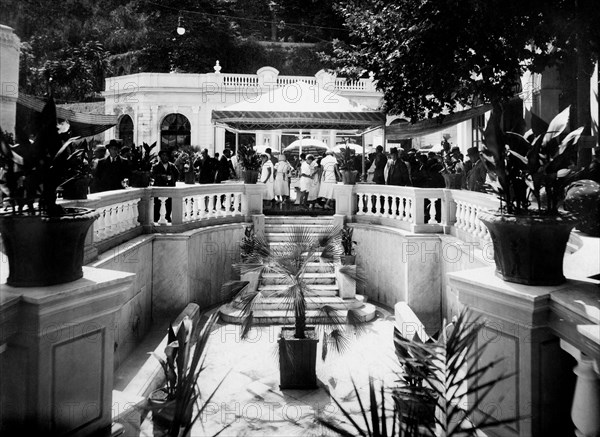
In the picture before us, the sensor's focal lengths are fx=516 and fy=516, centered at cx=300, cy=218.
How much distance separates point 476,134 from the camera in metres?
17.2

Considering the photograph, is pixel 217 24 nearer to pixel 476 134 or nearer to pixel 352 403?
pixel 476 134

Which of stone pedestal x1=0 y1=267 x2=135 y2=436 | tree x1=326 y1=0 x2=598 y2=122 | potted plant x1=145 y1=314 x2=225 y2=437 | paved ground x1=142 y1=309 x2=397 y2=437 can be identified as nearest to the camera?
A: potted plant x1=145 y1=314 x2=225 y2=437

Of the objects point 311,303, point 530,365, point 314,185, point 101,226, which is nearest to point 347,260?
point 311,303

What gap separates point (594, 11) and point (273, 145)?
2592cm

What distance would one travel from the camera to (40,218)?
316 centimetres

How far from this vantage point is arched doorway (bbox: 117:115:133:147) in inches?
1330

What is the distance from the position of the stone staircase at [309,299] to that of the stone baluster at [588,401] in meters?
6.10

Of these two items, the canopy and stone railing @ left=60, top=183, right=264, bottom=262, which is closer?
stone railing @ left=60, top=183, right=264, bottom=262

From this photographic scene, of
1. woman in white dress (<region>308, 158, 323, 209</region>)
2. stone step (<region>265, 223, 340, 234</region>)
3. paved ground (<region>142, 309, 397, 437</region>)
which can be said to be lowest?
paved ground (<region>142, 309, 397, 437</region>)

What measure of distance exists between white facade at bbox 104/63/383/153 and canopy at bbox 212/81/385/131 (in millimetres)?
17032

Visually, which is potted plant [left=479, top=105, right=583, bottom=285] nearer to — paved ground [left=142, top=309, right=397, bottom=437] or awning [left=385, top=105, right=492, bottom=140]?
paved ground [left=142, top=309, right=397, bottom=437]

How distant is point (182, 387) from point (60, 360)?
917mm

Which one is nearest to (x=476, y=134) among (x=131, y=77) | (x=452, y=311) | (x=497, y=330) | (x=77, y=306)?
(x=452, y=311)

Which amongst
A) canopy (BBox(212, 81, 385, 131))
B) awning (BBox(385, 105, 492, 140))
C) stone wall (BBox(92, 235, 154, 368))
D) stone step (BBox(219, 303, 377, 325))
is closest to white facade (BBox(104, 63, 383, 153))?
awning (BBox(385, 105, 492, 140))
